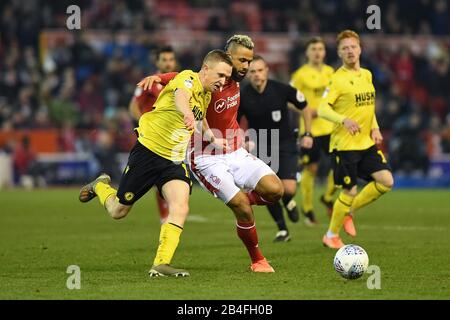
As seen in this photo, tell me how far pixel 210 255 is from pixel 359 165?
2.03 metres

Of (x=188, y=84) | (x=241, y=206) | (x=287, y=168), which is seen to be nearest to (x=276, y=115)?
(x=287, y=168)

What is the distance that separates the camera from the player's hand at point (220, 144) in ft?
31.0

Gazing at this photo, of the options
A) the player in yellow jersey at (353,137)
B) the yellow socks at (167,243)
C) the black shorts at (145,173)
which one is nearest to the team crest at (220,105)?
the black shorts at (145,173)

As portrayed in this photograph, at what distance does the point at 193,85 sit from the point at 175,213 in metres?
1.14

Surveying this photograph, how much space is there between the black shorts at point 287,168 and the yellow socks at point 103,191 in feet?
10.8

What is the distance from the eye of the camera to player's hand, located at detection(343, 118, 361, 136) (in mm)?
10742

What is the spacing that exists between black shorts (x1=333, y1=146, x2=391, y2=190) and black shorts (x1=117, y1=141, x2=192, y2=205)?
2.83 metres

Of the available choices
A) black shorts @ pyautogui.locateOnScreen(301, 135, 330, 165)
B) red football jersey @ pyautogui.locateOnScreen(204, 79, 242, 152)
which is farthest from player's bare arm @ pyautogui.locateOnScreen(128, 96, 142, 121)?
red football jersey @ pyautogui.locateOnScreen(204, 79, 242, 152)

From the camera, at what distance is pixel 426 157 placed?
83.9 feet

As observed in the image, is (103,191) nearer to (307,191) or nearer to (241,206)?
(241,206)

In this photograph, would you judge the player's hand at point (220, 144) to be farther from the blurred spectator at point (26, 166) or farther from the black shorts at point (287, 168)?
the blurred spectator at point (26, 166)

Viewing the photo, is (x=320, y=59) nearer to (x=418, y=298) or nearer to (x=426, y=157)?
(x=418, y=298)

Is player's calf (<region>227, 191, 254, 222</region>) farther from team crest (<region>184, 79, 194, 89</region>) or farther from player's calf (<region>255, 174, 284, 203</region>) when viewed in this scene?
team crest (<region>184, 79, 194, 89</region>)
